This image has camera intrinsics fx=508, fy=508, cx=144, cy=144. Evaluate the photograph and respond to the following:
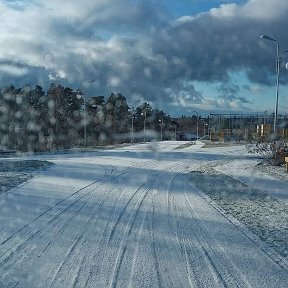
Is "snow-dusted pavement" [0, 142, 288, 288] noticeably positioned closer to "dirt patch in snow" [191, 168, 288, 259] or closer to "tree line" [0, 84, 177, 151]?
"dirt patch in snow" [191, 168, 288, 259]

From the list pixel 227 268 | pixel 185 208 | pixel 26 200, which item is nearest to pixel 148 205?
pixel 185 208

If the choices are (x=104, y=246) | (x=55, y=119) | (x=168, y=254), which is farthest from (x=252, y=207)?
(x=55, y=119)

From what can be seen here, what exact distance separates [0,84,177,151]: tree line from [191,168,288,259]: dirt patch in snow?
4091 centimetres

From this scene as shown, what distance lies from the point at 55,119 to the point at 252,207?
64.1m

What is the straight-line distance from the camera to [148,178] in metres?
21.0

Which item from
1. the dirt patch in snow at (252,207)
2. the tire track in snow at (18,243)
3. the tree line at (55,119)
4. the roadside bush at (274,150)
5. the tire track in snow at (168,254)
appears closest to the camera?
the tire track in snow at (168,254)

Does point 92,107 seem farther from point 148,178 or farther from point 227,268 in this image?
point 227,268

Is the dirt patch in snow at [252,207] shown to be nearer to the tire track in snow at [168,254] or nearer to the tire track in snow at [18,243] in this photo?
the tire track in snow at [168,254]

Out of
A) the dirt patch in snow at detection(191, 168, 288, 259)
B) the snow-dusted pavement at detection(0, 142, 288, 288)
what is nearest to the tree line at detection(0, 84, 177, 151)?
the dirt patch in snow at detection(191, 168, 288, 259)

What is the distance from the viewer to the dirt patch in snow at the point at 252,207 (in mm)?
9852

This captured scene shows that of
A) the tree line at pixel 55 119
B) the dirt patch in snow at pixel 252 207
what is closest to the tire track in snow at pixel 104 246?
the dirt patch in snow at pixel 252 207

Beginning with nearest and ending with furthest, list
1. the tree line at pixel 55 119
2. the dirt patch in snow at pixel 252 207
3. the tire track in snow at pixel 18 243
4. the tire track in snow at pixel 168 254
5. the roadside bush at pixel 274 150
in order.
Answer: the tire track in snow at pixel 168 254 → the tire track in snow at pixel 18 243 → the dirt patch in snow at pixel 252 207 → the roadside bush at pixel 274 150 → the tree line at pixel 55 119

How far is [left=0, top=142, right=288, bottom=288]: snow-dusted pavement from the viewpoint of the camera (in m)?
6.71

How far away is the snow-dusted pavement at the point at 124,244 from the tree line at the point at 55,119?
45954 millimetres
